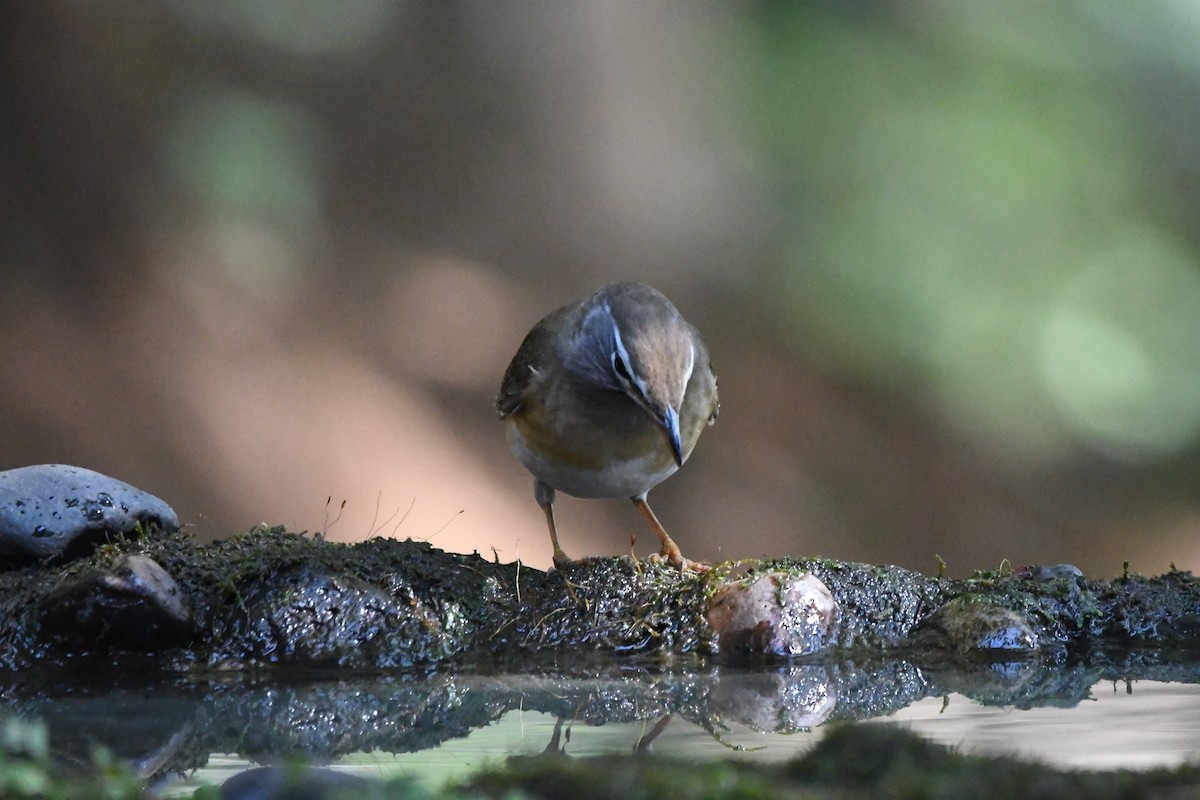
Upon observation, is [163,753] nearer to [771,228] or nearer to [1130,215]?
[771,228]

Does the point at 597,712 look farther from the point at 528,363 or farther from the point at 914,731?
the point at 528,363

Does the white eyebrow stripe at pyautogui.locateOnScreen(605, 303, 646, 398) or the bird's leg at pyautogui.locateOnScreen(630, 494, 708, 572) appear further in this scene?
the bird's leg at pyautogui.locateOnScreen(630, 494, 708, 572)

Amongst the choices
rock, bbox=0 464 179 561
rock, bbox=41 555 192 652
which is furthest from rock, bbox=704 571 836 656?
rock, bbox=0 464 179 561

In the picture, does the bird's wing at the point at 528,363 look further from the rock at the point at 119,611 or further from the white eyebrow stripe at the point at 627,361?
the rock at the point at 119,611

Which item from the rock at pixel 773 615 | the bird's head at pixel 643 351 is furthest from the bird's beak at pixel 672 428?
the rock at pixel 773 615

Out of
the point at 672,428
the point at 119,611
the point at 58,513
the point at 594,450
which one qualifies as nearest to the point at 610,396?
the point at 594,450

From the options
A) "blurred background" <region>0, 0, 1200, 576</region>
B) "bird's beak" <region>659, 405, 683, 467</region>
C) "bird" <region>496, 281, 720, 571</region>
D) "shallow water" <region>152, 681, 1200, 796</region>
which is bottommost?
"shallow water" <region>152, 681, 1200, 796</region>

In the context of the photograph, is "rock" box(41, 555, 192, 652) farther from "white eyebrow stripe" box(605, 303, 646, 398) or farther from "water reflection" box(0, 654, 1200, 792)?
"white eyebrow stripe" box(605, 303, 646, 398)
